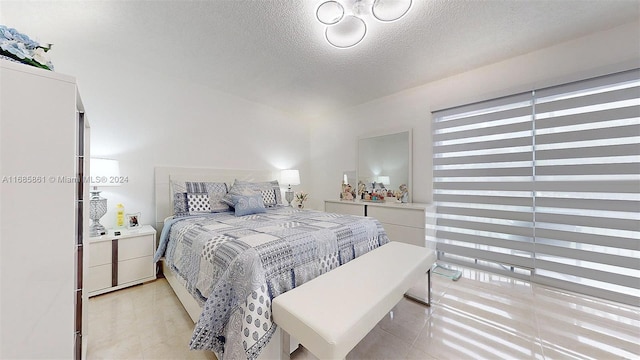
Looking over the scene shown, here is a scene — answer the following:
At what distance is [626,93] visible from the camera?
1886 millimetres

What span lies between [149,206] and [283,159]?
2.13 m

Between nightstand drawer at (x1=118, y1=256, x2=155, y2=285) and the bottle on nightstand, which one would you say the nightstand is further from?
the bottle on nightstand

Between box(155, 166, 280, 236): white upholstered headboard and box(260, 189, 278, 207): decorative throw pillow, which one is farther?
box(260, 189, 278, 207): decorative throw pillow

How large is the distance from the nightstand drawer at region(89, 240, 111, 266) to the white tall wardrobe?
1.57 meters

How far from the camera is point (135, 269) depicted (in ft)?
7.24

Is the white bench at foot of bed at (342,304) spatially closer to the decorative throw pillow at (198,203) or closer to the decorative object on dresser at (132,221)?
the decorative throw pillow at (198,203)

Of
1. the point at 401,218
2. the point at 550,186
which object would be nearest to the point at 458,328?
the point at 401,218

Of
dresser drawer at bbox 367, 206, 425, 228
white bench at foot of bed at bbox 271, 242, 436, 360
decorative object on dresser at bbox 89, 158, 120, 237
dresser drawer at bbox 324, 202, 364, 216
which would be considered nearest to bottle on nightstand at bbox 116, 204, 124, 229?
decorative object on dresser at bbox 89, 158, 120, 237

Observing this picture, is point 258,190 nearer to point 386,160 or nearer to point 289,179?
point 289,179

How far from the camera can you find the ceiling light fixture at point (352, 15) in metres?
1.61

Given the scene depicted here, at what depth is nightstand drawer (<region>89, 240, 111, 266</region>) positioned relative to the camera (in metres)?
1.99

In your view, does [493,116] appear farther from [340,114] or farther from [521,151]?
[340,114]

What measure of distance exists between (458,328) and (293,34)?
272 cm

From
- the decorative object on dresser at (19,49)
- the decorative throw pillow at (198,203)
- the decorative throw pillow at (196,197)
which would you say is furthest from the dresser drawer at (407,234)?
the decorative object on dresser at (19,49)
